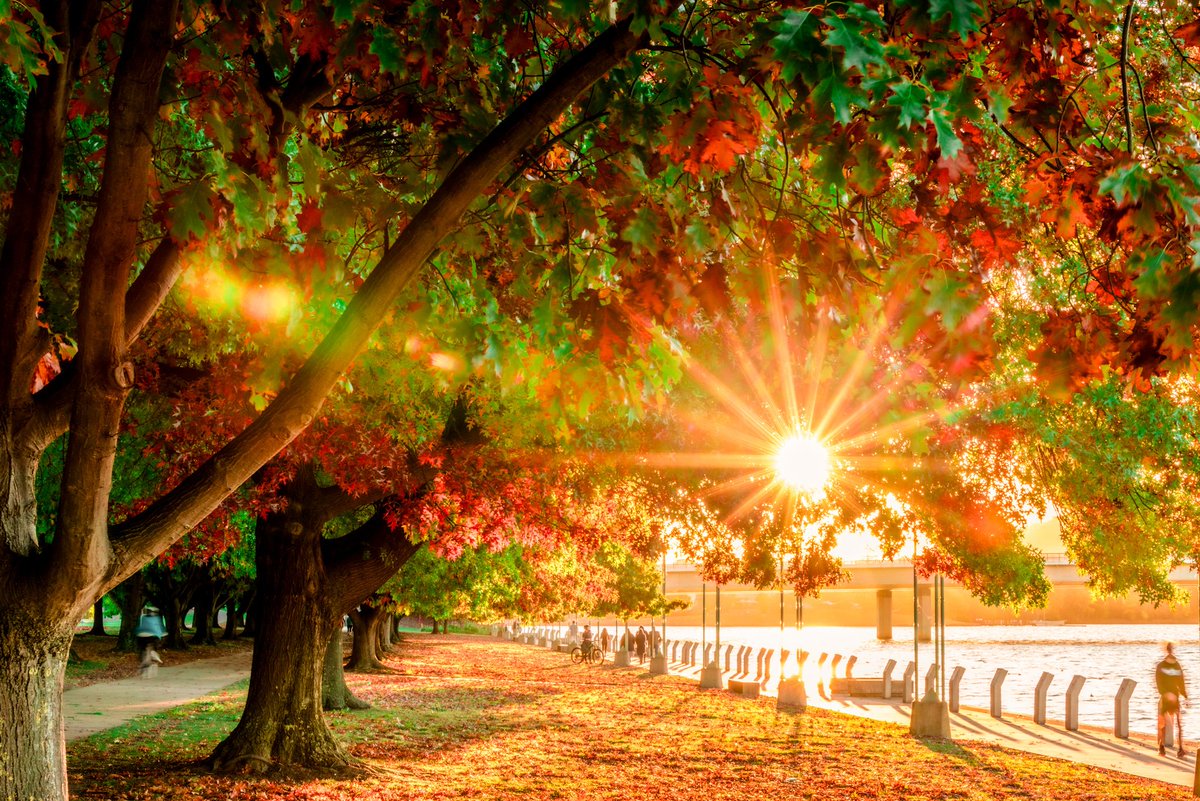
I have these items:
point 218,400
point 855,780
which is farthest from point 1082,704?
point 218,400

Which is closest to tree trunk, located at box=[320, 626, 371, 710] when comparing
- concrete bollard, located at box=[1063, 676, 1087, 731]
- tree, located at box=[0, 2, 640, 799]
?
concrete bollard, located at box=[1063, 676, 1087, 731]

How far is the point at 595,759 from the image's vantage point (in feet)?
47.4

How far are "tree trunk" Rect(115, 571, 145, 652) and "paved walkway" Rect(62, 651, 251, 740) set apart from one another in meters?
4.59

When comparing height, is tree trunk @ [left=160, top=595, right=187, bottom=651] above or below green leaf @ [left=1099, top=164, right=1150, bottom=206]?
below

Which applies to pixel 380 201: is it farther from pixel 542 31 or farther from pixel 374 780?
pixel 374 780

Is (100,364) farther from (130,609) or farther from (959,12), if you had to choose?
(130,609)

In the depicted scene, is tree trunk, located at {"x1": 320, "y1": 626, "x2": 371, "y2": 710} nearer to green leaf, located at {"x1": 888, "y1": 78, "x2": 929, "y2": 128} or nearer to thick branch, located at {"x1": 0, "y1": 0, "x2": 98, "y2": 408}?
thick branch, located at {"x1": 0, "y1": 0, "x2": 98, "y2": 408}

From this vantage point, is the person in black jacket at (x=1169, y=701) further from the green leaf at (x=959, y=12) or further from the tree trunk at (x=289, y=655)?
the green leaf at (x=959, y=12)

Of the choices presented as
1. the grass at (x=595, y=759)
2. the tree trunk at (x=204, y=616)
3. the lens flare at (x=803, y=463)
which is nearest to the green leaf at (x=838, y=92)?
the grass at (x=595, y=759)

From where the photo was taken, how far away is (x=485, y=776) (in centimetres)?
Result: 1245

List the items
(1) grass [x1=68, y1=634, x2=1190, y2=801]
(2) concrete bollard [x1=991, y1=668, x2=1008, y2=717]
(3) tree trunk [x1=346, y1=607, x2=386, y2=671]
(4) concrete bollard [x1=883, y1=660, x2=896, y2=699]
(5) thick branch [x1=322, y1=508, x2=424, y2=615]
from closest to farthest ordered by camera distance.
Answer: (1) grass [x1=68, y1=634, x2=1190, y2=801], (5) thick branch [x1=322, y1=508, x2=424, y2=615], (2) concrete bollard [x1=991, y1=668, x2=1008, y2=717], (4) concrete bollard [x1=883, y1=660, x2=896, y2=699], (3) tree trunk [x1=346, y1=607, x2=386, y2=671]

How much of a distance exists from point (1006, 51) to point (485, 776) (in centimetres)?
1053

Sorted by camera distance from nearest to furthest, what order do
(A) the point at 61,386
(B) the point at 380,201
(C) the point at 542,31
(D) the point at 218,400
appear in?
1. (A) the point at 61,386
2. (B) the point at 380,201
3. (C) the point at 542,31
4. (D) the point at 218,400

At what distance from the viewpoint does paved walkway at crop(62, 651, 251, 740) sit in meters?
17.7
